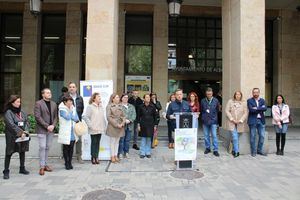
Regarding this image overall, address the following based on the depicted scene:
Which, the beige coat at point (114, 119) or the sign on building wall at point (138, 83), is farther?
the sign on building wall at point (138, 83)

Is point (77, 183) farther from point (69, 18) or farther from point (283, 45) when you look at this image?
point (283, 45)

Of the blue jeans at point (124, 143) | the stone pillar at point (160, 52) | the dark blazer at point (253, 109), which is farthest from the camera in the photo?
the stone pillar at point (160, 52)

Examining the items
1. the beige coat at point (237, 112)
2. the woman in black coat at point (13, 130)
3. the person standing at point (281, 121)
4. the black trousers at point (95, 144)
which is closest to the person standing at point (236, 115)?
the beige coat at point (237, 112)

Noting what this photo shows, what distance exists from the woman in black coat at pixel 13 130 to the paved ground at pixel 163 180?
419mm

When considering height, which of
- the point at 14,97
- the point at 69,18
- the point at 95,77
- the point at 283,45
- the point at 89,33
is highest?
the point at 69,18

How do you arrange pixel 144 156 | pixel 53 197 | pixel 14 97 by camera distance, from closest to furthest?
pixel 53 197 → pixel 14 97 → pixel 144 156

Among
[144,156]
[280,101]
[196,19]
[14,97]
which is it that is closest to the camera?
[14,97]

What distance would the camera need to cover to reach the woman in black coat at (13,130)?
282 inches

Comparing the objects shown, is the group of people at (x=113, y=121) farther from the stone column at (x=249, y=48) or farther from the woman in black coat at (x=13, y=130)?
the stone column at (x=249, y=48)

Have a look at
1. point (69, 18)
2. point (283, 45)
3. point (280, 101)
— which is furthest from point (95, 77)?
point (283, 45)

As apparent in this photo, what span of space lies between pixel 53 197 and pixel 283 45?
14.1m

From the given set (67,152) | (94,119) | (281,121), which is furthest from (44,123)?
(281,121)

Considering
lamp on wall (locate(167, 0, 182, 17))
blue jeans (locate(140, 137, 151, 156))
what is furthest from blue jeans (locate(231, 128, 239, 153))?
lamp on wall (locate(167, 0, 182, 17))

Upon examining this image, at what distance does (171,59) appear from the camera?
16.5 meters
